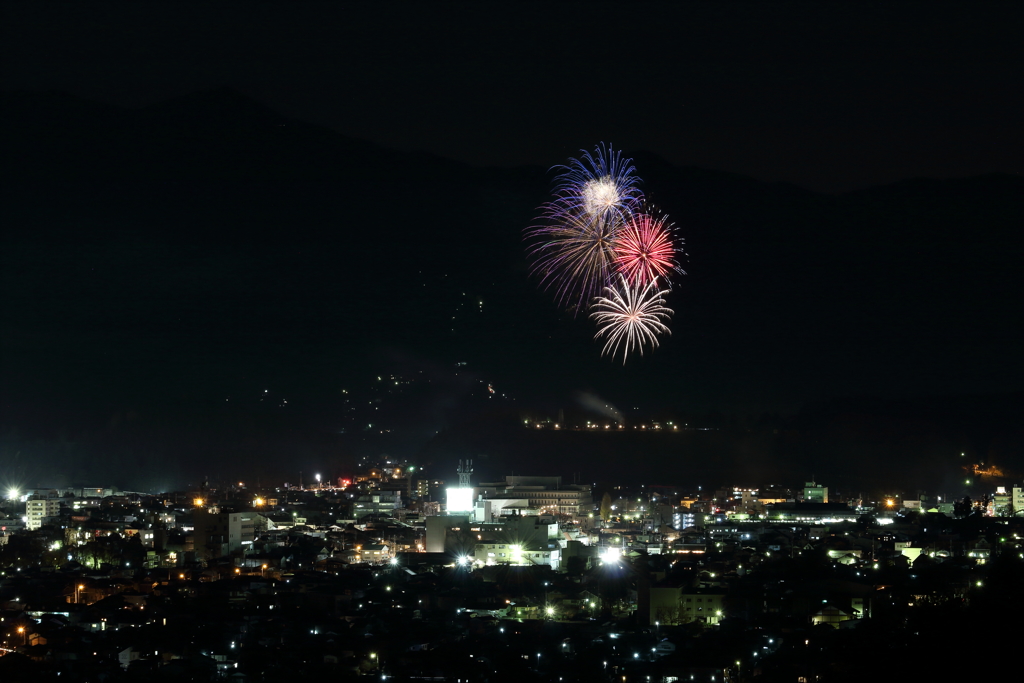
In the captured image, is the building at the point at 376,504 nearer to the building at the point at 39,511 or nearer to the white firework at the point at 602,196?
the building at the point at 39,511

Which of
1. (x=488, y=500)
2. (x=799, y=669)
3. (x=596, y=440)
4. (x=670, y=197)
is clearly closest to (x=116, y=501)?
(x=488, y=500)

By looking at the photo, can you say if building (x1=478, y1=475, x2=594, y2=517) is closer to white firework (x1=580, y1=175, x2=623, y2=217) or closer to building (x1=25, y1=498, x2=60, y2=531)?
building (x1=25, y1=498, x2=60, y2=531)

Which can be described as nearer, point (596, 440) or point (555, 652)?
point (555, 652)

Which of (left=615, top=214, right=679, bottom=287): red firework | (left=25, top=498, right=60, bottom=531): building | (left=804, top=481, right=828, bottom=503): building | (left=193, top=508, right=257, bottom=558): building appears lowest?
(left=193, top=508, right=257, bottom=558): building

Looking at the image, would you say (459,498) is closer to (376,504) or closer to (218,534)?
(376,504)

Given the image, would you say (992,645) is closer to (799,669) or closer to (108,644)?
(799,669)

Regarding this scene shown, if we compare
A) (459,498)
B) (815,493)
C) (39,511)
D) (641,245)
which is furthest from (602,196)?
(815,493)

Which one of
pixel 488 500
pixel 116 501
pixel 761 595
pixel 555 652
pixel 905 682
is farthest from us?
pixel 116 501

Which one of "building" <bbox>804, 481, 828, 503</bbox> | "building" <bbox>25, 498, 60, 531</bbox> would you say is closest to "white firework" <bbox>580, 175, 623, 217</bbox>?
"building" <bbox>25, 498, 60, 531</bbox>
